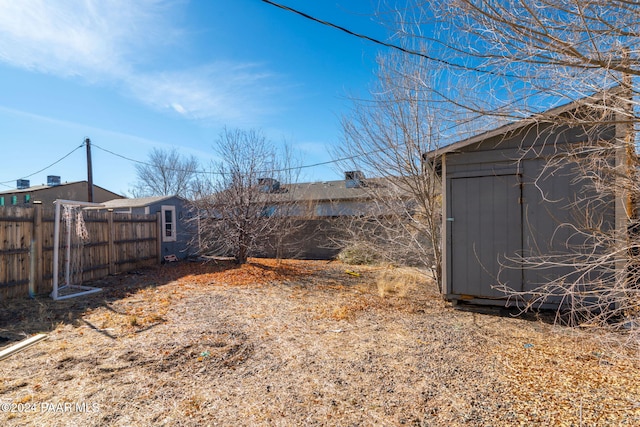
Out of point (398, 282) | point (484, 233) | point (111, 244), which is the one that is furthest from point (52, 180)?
point (484, 233)

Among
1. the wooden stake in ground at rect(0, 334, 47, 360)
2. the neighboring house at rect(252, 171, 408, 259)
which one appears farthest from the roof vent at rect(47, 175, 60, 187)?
the wooden stake in ground at rect(0, 334, 47, 360)

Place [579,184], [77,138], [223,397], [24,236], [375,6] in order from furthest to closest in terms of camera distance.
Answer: [77,138], [24,236], [579,184], [375,6], [223,397]

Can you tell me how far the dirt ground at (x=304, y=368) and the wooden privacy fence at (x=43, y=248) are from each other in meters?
0.72

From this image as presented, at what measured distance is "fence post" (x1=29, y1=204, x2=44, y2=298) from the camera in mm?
6301

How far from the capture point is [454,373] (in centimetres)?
296

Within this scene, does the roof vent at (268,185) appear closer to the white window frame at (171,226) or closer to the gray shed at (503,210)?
the white window frame at (171,226)

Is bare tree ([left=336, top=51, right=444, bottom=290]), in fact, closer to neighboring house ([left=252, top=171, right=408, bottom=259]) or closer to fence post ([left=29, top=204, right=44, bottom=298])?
neighboring house ([left=252, top=171, right=408, bottom=259])

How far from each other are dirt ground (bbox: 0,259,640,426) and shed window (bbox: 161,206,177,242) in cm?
625

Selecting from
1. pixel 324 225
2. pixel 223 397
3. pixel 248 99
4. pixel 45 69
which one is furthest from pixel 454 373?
pixel 324 225

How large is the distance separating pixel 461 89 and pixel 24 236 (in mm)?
7951

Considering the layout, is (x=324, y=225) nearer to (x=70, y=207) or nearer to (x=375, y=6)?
(x=70, y=207)

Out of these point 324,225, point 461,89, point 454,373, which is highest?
point 461,89

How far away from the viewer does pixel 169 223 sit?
12.2 metres

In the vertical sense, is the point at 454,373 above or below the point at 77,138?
below
